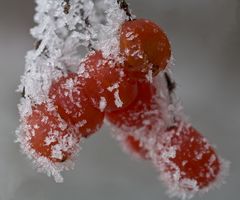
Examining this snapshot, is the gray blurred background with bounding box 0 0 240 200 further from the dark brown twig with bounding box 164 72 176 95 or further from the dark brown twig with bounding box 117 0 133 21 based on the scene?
the dark brown twig with bounding box 117 0 133 21

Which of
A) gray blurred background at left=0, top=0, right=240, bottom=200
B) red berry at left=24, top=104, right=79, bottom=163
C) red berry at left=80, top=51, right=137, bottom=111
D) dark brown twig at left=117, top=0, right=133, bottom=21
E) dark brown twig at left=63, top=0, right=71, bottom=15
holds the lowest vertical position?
red berry at left=24, top=104, right=79, bottom=163

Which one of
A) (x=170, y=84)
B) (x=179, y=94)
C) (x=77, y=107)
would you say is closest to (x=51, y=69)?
(x=77, y=107)

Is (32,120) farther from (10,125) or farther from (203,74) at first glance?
(203,74)

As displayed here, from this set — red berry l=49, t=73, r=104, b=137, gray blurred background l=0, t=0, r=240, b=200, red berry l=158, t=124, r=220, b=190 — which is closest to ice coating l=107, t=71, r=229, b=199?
red berry l=158, t=124, r=220, b=190

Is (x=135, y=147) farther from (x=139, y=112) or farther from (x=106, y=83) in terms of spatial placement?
(x=106, y=83)

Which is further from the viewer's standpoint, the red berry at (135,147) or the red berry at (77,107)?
the red berry at (135,147)

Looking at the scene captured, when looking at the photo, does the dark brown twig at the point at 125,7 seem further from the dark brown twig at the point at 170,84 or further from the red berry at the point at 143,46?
the dark brown twig at the point at 170,84

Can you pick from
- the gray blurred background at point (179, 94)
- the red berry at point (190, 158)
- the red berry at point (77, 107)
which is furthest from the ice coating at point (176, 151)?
the gray blurred background at point (179, 94)
